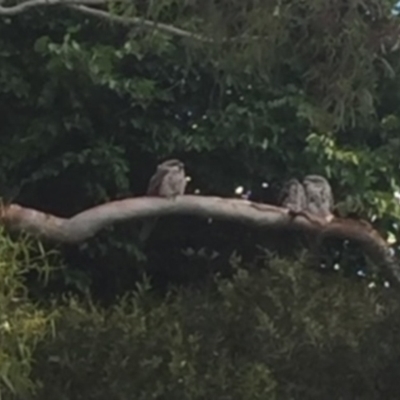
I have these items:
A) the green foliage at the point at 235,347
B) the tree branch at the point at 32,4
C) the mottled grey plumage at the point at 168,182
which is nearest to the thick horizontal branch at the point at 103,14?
the tree branch at the point at 32,4

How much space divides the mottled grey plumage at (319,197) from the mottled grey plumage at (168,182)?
568 mm

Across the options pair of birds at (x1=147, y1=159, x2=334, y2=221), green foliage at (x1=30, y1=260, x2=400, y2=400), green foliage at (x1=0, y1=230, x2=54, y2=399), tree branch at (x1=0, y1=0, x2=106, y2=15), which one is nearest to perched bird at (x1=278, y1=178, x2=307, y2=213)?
pair of birds at (x1=147, y1=159, x2=334, y2=221)

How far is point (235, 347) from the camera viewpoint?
6125mm

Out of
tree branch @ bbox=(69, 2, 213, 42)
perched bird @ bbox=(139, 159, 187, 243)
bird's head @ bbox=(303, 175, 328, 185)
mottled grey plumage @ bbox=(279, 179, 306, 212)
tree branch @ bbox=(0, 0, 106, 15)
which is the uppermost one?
tree branch @ bbox=(69, 2, 213, 42)

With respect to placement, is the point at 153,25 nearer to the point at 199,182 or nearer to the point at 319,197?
the point at 319,197

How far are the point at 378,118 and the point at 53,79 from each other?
5.38 feet

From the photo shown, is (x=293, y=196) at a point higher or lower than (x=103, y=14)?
lower

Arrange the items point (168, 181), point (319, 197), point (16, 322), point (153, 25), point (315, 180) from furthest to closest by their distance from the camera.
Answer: point (315, 180) → point (319, 197) → point (168, 181) → point (153, 25) → point (16, 322)

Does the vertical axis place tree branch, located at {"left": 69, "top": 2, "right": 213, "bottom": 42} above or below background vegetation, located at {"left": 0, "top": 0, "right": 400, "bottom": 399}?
above

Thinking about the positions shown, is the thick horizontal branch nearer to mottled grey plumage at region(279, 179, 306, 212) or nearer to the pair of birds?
the pair of birds

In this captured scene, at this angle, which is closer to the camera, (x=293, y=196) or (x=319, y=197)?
(x=319, y=197)

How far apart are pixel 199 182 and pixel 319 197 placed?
3.04 feet

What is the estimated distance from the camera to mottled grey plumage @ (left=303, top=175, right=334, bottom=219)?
23.0ft

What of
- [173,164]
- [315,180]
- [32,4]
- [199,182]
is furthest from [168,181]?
[199,182]
